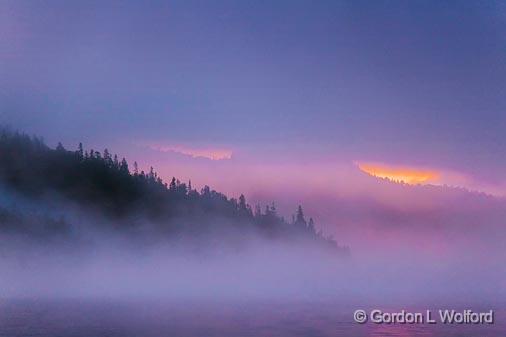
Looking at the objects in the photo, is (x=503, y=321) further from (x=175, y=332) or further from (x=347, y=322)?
(x=175, y=332)

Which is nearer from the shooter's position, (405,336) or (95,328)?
(405,336)

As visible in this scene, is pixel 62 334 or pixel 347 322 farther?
pixel 347 322

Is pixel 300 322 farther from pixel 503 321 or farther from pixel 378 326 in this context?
pixel 503 321

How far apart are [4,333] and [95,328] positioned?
1655 cm

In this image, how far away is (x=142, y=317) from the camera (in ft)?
525

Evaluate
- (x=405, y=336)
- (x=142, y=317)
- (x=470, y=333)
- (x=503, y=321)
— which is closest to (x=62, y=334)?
(x=142, y=317)

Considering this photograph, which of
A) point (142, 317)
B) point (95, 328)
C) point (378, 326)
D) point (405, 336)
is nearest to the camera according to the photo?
point (405, 336)

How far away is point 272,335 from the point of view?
375 ft

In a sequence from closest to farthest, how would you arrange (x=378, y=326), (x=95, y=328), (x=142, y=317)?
(x=95, y=328) < (x=378, y=326) < (x=142, y=317)

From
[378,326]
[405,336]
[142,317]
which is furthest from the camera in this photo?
[142,317]

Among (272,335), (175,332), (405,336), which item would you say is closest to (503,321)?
(405,336)

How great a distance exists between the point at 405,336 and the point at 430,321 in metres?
33.4

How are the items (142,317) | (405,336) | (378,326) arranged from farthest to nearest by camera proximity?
(142,317)
(378,326)
(405,336)

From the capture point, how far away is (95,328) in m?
128
